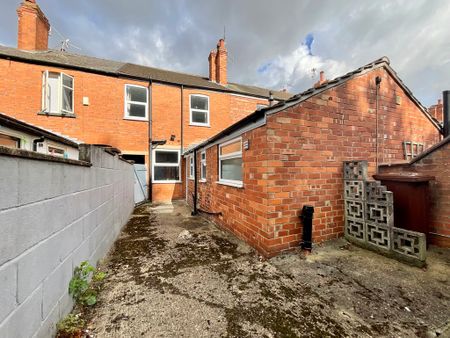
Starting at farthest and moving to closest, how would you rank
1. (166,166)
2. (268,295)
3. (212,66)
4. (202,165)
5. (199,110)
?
(212,66)
(199,110)
(166,166)
(202,165)
(268,295)

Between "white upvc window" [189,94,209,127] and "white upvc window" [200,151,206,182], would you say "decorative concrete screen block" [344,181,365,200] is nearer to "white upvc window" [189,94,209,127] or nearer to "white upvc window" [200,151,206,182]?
"white upvc window" [200,151,206,182]

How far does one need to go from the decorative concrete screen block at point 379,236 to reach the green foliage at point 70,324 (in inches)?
175

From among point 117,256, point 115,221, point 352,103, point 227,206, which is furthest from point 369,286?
point 115,221

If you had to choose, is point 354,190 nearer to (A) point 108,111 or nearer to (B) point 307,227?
(B) point 307,227

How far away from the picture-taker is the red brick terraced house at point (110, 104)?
897 centimetres

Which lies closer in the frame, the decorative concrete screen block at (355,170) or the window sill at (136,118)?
the decorative concrete screen block at (355,170)

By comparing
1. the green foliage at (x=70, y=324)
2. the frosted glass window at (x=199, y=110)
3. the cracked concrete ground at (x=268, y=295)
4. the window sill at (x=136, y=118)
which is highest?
the frosted glass window at (x=199, y=110)

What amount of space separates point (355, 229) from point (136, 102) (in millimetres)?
11126

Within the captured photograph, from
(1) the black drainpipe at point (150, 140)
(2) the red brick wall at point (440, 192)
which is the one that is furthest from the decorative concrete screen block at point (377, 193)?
(1) the black drainpipe at point (150, 140)

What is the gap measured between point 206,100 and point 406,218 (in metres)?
10.9

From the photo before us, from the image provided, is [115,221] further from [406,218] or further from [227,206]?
[406,218]

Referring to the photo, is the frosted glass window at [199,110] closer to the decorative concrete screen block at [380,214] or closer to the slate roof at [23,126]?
the slate roof at [23,126]

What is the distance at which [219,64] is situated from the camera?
13.4 m

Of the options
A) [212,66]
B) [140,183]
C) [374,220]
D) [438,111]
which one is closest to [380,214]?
[374,220]
